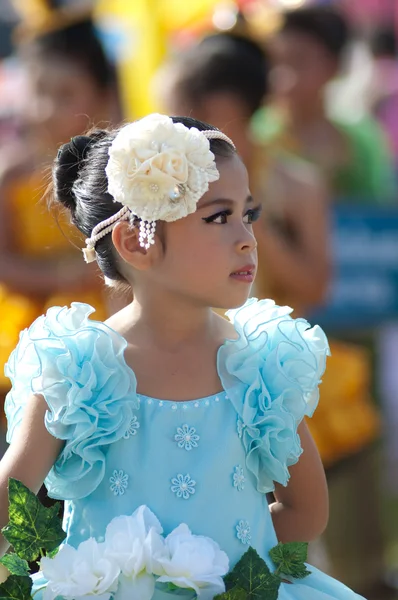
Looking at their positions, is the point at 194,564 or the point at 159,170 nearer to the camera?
the point at 194,564

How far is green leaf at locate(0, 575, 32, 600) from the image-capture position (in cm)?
205

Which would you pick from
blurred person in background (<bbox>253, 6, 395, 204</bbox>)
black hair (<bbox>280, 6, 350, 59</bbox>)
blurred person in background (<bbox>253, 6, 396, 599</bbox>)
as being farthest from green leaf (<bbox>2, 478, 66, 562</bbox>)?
black hair (<bbox>280, 6, 350, 59</bbox>)

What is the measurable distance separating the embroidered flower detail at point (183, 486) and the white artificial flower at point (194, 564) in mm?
66

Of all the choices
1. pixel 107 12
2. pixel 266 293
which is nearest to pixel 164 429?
pixel 266 293

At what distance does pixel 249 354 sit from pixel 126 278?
1.01 feet

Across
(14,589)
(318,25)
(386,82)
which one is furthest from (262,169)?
(386,82)

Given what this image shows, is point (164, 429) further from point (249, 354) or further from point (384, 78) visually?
point (384, 78)

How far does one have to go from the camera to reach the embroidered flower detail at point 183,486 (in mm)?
2145

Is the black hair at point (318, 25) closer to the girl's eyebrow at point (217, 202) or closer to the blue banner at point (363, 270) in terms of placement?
the blue banner at point (363, 270)

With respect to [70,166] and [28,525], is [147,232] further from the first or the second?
[28,525]

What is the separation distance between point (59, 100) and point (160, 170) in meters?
2.15

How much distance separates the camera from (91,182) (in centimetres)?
229

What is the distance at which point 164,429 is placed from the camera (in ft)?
7.12

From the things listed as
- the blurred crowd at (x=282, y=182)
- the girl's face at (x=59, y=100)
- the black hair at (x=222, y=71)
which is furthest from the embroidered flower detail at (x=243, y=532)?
the girl's face at (x=59, y=100)
